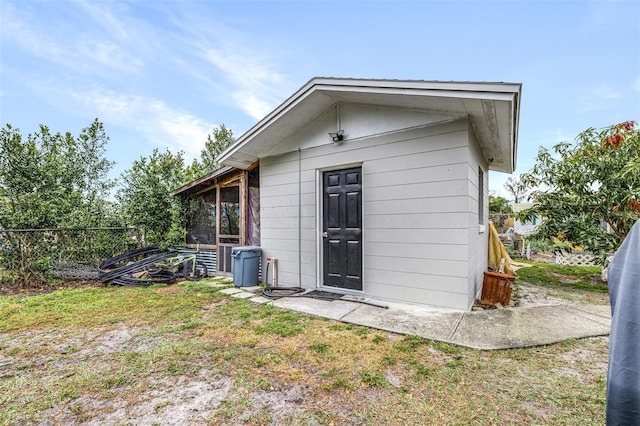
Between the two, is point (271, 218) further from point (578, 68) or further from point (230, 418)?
point (578, 68)

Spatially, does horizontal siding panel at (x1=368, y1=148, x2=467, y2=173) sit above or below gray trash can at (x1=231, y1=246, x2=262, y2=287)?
above

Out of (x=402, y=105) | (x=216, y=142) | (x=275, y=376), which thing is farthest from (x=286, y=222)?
(x=216, y=142)

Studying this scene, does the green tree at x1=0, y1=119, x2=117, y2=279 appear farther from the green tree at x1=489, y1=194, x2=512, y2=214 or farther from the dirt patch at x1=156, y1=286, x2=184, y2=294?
the green tree at x1=489, y1=194, x2=512, y2=214

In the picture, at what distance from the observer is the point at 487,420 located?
187cm

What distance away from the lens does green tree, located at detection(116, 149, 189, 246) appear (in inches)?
297

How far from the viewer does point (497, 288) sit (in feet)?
15.0

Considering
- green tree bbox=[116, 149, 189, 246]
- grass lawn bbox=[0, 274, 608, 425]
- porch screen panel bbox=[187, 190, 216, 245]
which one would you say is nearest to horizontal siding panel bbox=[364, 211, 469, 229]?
grass lawn bbox=[0, 274, 608, 425]

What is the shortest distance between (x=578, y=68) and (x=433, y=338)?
8980 mm

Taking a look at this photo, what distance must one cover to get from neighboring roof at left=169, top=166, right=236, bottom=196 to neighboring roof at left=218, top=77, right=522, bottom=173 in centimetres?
56

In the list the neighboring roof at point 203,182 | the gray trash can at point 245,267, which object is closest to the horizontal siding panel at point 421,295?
the gray trash can at point 245,267

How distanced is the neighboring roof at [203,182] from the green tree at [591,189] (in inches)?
262

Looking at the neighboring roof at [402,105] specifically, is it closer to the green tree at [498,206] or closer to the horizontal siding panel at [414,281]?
the horizontal siding panel at [414,281]

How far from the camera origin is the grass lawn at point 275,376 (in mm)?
1959

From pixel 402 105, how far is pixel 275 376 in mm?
3916
